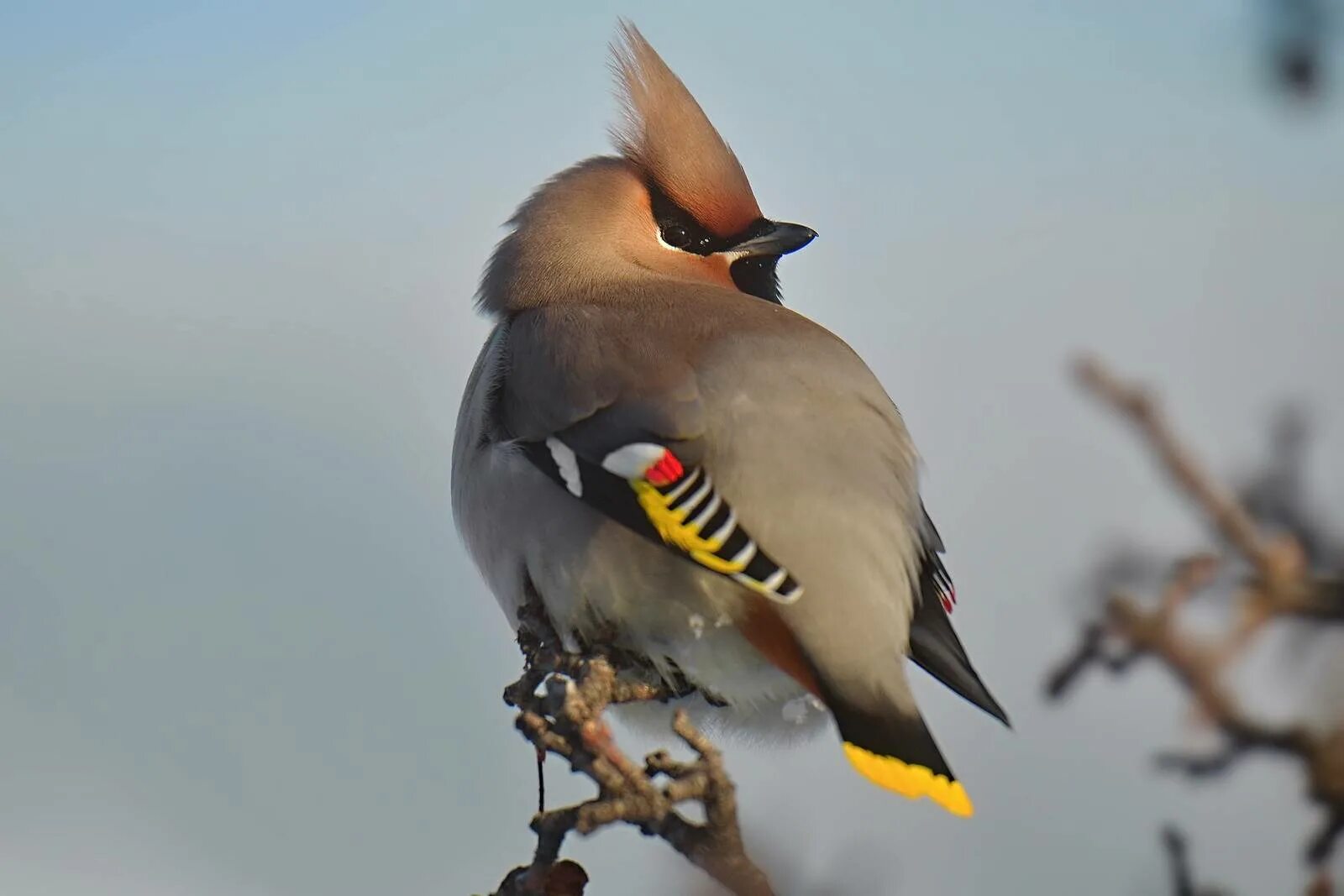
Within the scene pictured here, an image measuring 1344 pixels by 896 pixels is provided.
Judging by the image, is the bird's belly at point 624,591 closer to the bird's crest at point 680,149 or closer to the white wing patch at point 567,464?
the white wing patch at point 567,464

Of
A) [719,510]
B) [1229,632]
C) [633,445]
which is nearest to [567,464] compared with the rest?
[633,445]

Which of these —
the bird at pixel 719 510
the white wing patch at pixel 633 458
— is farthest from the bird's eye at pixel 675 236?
the white wing patch at pixel 633 458

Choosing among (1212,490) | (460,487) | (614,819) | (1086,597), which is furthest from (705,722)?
(1212,490)

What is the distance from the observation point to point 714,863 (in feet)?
5.65

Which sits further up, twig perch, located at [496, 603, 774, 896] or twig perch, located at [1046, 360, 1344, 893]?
twig perch, located at [1046, 360, 1344, 893]

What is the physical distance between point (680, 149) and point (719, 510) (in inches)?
50.3

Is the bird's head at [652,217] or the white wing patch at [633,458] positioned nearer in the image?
the white wing patch at [633,458]

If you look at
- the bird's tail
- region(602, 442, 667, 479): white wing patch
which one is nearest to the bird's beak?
region(602, 442, 667, 479): white wing patch

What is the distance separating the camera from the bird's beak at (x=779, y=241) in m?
3.30

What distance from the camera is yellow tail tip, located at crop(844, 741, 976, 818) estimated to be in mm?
2148

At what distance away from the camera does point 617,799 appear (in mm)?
1887

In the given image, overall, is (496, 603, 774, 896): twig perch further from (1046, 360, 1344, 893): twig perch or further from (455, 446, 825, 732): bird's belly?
(1046, 360, 1344, 893): twig perch

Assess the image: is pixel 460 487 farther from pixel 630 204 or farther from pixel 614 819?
pixel 614 819

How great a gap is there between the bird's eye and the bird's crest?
0.15ft
